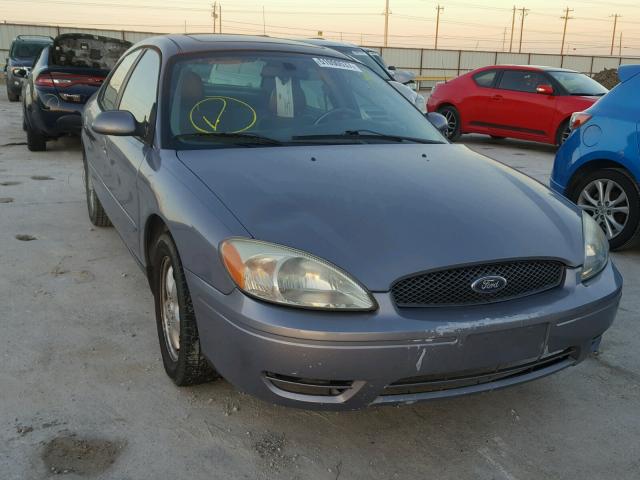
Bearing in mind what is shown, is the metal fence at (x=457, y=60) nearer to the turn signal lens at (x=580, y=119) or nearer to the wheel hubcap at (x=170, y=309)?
the turn signal lens at (x=580, y=119)

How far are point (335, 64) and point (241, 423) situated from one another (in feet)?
7.28

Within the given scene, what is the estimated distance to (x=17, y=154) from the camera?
8688mm

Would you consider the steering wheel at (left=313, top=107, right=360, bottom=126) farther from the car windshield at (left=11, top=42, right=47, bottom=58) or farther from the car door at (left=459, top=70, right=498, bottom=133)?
the car windshield at (left=11, top=42, right=47, bottom=58)

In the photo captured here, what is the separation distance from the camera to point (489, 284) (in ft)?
7.41

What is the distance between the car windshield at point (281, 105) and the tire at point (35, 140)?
6.03 metres

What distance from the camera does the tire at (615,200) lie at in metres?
4.87

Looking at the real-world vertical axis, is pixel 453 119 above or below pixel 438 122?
below

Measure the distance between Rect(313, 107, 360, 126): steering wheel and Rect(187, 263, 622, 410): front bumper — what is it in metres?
1.36

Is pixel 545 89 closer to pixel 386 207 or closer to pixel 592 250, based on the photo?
pixel 592 250

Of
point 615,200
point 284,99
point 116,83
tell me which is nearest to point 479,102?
point 615,200

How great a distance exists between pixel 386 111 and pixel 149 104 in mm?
1315

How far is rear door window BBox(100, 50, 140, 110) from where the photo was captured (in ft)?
14.0

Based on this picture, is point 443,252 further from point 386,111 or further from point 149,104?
point 149,104

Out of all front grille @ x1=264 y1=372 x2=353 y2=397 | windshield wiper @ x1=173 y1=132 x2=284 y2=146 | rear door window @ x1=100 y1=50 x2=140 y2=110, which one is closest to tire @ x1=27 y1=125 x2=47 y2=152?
rear door window @ x1=100 y1=50 x2=140 y2=110
